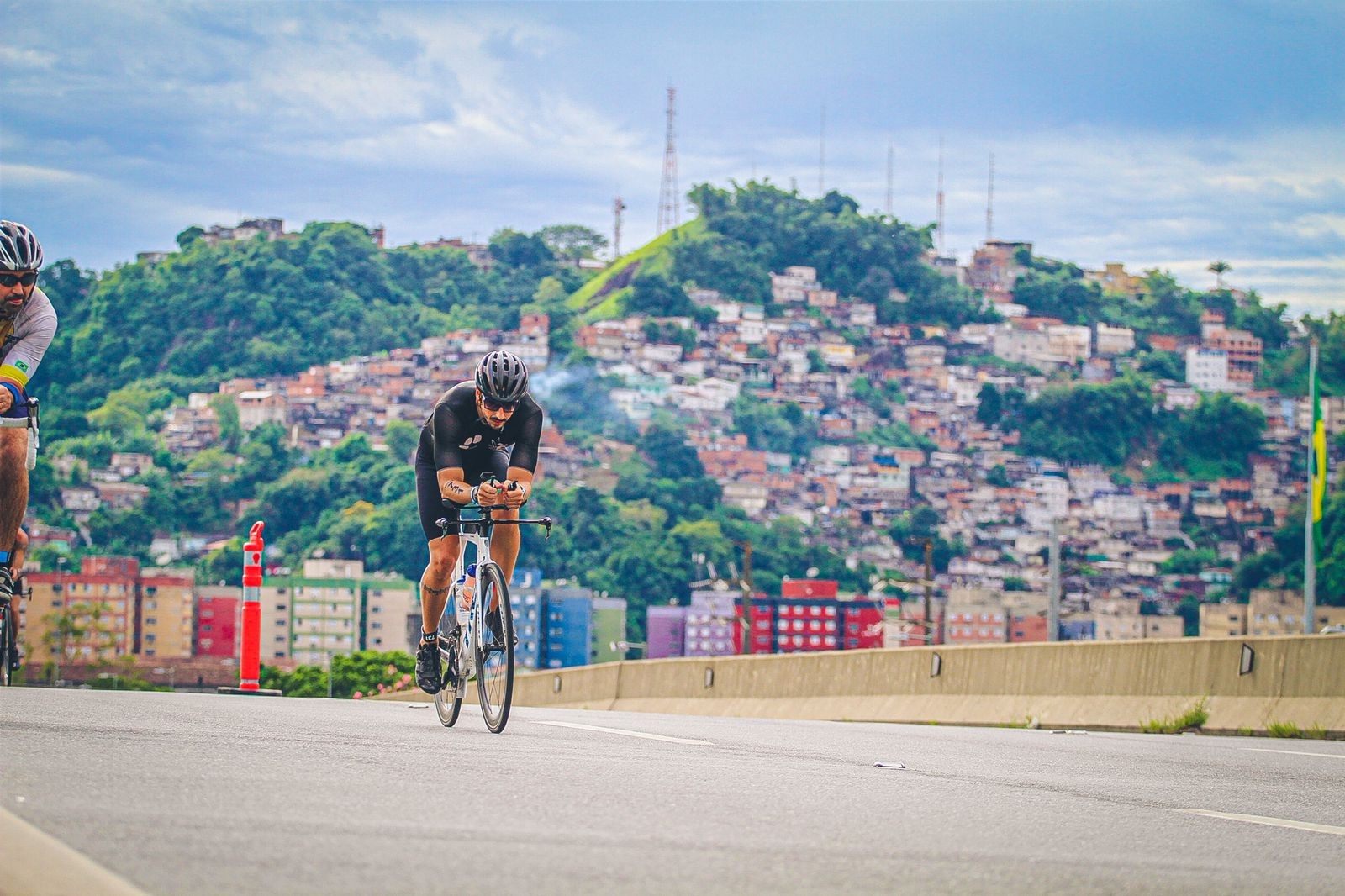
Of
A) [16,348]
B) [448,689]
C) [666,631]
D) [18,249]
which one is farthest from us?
[666,631]

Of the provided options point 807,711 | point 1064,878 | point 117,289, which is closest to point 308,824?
point 1064,878

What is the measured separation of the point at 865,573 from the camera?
15412 cm

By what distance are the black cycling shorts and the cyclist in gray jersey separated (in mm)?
1649

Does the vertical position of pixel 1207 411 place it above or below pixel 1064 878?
above

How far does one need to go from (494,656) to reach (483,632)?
0.43ft

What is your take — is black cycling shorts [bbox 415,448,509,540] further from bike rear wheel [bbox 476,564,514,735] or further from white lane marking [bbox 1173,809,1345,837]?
white lane marking [bbox 1173,809,1345,837]

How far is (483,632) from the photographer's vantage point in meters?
8.20

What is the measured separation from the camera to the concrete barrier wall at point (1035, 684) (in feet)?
40.0

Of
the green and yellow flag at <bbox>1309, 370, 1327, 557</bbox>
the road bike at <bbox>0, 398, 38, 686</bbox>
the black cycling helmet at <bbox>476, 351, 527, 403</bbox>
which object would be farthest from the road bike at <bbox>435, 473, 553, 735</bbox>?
the green and yellow flag at <bbox>1309, 370, 1327, 557</bbox>

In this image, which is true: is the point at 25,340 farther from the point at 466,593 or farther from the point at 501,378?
the point at 466,593

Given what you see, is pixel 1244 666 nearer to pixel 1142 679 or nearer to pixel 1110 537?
pixel 1142 679

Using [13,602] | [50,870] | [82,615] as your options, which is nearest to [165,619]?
[82,615]

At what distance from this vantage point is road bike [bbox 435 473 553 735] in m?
8.07

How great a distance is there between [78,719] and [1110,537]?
167424 mm
